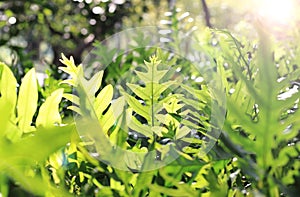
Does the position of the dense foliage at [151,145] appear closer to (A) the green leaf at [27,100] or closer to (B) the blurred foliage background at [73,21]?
(A) the green leaf at [27,100]

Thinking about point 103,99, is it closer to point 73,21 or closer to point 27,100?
point 27,100

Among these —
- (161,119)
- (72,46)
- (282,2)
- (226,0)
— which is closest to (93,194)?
(161,119)

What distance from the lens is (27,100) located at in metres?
0.40

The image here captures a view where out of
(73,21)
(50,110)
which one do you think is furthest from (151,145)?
(73,21)

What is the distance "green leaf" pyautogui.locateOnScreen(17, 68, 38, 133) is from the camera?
1.29 feet

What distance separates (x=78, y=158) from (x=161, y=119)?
0.10 m

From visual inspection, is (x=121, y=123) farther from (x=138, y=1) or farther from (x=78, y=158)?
(x=138, y=1)

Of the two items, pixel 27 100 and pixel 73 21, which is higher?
pixel 73 21

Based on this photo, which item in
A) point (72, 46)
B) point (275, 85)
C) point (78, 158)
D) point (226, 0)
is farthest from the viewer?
point (226, 0)

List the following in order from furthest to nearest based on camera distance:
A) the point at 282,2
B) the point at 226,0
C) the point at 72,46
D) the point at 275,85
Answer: the point at 226,0 → the point at 72,46 → the point at 282,2 → the point at 275,85

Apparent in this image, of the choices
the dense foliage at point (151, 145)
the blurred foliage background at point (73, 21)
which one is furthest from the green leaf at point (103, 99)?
the blurred foliage background at point (73, 21)

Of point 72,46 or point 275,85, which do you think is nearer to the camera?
point 275,85

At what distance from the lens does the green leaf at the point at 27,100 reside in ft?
1.29

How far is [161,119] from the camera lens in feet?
1.65
